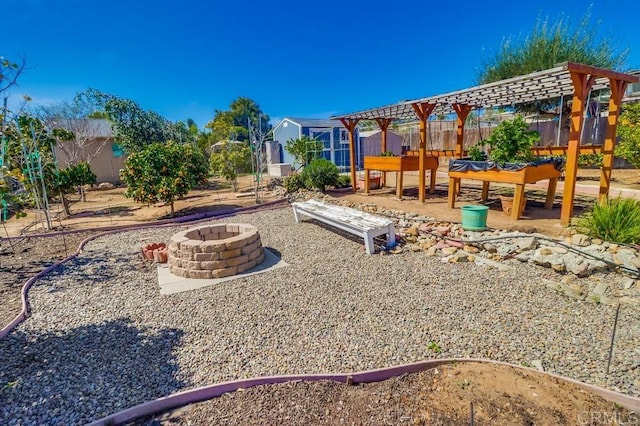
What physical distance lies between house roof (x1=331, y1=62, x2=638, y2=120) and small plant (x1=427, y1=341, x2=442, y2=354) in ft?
12.9

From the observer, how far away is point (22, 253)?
541 centimetres

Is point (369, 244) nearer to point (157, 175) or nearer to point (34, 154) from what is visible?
point (157, 175)

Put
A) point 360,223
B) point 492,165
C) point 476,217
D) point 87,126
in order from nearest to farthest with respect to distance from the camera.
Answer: point 476,217 < point 360,223 < point 492,165 < point 87,126

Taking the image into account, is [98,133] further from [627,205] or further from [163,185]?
[627,205]

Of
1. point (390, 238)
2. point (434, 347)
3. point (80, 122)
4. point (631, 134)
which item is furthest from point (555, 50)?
point (80, 122)

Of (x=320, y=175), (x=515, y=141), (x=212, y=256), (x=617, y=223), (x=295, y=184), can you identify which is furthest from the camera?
(x=295, y=184)

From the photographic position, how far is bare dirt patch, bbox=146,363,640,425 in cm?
184

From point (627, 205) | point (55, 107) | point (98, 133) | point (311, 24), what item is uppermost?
point (311, 24)

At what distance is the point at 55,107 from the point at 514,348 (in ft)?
62.2

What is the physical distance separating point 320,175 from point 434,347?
762 centimetres

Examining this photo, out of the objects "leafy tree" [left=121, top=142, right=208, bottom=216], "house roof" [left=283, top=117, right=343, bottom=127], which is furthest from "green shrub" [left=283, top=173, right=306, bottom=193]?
"house roof" [left=283, top=117, right=343, bottom=127]

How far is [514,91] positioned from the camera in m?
6.37

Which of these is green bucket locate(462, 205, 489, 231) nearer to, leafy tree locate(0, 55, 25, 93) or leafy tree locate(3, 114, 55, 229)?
leafy tree locate(0, 55, 25, 93)

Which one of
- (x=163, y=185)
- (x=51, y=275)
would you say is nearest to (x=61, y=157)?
(x=163, y=185)
